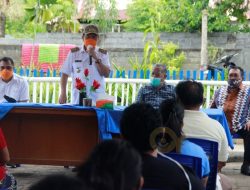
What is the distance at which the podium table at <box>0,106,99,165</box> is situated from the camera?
21.1ft

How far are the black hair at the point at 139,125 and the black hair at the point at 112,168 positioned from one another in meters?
0.89

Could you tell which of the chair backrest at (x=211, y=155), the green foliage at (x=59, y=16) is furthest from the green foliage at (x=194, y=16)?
the chair backrest at (x=211, y=155)

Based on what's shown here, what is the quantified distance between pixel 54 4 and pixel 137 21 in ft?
11.2

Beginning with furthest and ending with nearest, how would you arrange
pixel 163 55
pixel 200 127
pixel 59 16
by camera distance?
pixel 59 16 → pixel 163 55 → pixel 200 127

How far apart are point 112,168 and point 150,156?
3.41 ft

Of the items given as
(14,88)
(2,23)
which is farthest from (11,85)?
(2,23)

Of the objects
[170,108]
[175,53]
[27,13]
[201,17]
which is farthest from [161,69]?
[27,13]

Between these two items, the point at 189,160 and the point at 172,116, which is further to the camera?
the point at 172,116

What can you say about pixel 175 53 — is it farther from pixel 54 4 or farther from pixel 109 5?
pixel 54 4

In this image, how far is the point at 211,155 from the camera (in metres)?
3.98

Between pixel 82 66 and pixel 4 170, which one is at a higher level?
pixel 82 66

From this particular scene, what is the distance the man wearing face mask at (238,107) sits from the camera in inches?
281

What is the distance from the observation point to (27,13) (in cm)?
2448

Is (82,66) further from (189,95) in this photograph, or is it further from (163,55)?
(163,55)
